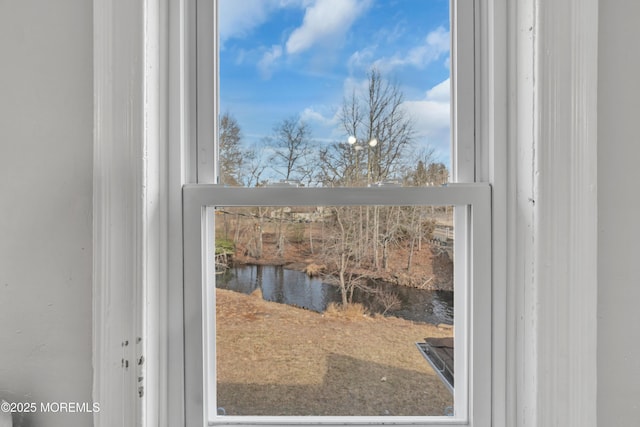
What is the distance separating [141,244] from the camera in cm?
65

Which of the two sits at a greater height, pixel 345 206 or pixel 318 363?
pixel 345 206

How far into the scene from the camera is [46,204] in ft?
2.20

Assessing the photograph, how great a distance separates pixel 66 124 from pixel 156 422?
2.13 ft

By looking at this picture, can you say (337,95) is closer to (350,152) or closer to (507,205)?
(350,152)

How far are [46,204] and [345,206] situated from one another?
24.4 inches

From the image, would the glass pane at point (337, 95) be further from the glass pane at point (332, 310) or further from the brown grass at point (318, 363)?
the brown grass at point (318, 363)

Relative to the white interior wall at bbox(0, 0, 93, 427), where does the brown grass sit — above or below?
below

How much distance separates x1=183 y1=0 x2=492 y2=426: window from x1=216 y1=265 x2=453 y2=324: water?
4cm

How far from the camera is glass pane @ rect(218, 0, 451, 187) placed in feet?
2.54

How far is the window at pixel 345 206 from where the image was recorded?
2.41 feet

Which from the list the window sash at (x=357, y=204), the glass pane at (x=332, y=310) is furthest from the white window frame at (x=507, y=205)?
the glass pane at (x=332, y=310)
